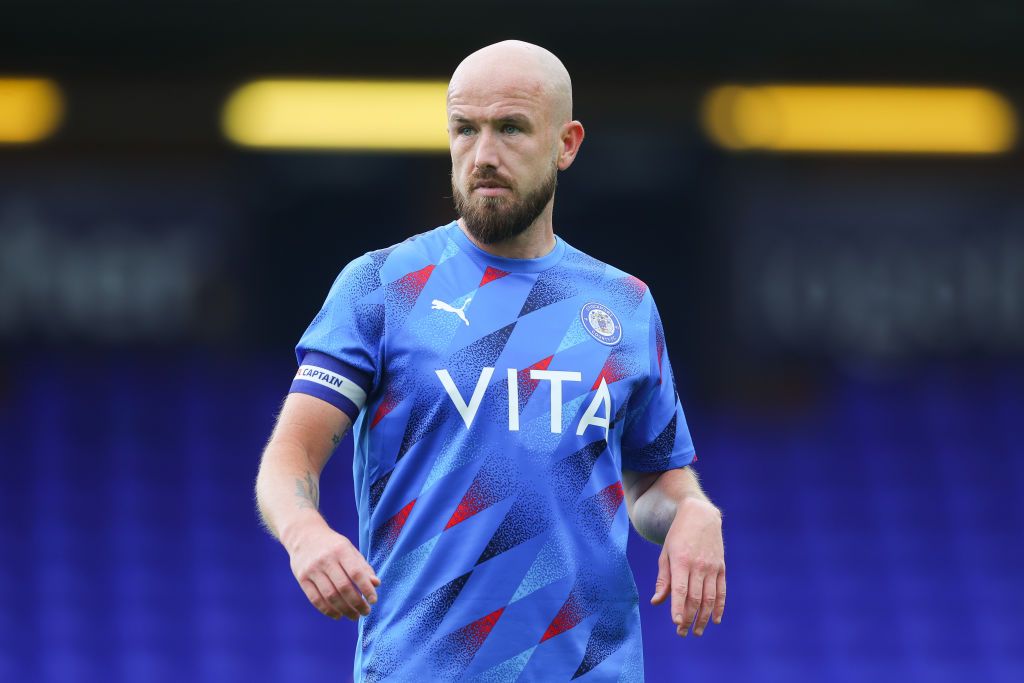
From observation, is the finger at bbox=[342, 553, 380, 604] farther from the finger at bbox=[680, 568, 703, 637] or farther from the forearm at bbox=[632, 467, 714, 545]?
the forearm at bbox=[632, 467, 714, 545]

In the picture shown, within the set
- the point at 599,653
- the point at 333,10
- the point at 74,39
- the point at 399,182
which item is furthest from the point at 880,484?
the point at 599,653

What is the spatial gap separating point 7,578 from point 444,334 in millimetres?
7059

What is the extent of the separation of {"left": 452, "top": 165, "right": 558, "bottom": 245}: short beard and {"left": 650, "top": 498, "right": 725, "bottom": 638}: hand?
0.60 meters

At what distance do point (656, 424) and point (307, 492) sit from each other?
73 centimetres

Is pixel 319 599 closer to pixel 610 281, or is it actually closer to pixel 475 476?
pixel 475 476

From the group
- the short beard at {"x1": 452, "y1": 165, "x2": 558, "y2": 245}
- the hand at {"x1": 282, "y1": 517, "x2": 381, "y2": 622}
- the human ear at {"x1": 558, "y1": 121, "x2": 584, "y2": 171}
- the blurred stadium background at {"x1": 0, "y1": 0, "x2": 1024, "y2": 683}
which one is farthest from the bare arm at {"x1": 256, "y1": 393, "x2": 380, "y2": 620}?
the blurred stadium background at {"x1": 0, "y1": 0, "x2": 1024, "y2": 683}

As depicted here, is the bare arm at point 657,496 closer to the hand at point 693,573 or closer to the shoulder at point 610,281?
the hand at point 693,573

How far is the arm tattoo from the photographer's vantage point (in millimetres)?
2209


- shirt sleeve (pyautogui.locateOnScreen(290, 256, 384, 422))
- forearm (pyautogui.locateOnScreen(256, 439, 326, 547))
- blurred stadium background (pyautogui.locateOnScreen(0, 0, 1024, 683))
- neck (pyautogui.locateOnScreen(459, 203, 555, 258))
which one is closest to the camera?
forearm (pyautogui.locateOnScreen(256, 439, 326, 547))

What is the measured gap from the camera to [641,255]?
32.9ft

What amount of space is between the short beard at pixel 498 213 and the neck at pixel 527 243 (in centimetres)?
1

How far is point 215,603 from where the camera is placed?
865 centimetres

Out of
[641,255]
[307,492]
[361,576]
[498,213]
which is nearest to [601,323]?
[498,213]

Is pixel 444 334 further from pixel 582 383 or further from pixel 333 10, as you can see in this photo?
pixel 333 10
